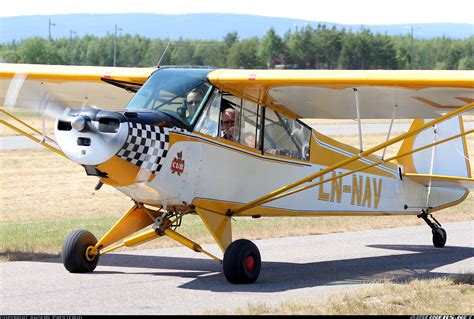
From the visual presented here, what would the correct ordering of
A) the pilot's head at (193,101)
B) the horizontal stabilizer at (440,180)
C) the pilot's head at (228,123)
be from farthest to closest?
the horizontal stabilizer at (440,180) → the pilot's head at (228,123) → the pilot's head at (193,101)

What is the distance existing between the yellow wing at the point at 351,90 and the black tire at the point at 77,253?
2.70 metres

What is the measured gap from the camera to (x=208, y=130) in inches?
466

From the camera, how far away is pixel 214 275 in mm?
12242

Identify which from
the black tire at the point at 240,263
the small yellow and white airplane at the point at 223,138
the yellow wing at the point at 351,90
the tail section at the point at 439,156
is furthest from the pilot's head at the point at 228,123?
the tail section at the point at 439,156

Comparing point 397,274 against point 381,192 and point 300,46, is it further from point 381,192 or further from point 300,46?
point 300,46

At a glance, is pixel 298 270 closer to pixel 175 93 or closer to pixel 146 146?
pixel 175 93

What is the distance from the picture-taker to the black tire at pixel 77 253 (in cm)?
1202

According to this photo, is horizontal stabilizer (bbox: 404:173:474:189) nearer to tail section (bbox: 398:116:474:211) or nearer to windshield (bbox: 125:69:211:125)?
tail section (bbox: 398:116:474:211)

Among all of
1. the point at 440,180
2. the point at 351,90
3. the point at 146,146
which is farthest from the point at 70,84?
the point at 440,180

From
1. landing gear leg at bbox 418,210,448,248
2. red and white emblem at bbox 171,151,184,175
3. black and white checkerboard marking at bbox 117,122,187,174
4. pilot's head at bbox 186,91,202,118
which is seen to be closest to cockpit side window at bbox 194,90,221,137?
pilot's head at bbox 186,91,202,118

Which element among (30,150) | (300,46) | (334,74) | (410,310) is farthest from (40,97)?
(300,46)

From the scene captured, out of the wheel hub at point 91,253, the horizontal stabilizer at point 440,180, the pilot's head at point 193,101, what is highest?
the pilot's head at point 193,101

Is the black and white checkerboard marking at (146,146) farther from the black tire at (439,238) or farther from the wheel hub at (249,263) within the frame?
the black tire at (439,238)

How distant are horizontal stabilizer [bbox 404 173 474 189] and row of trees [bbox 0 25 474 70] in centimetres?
7204
